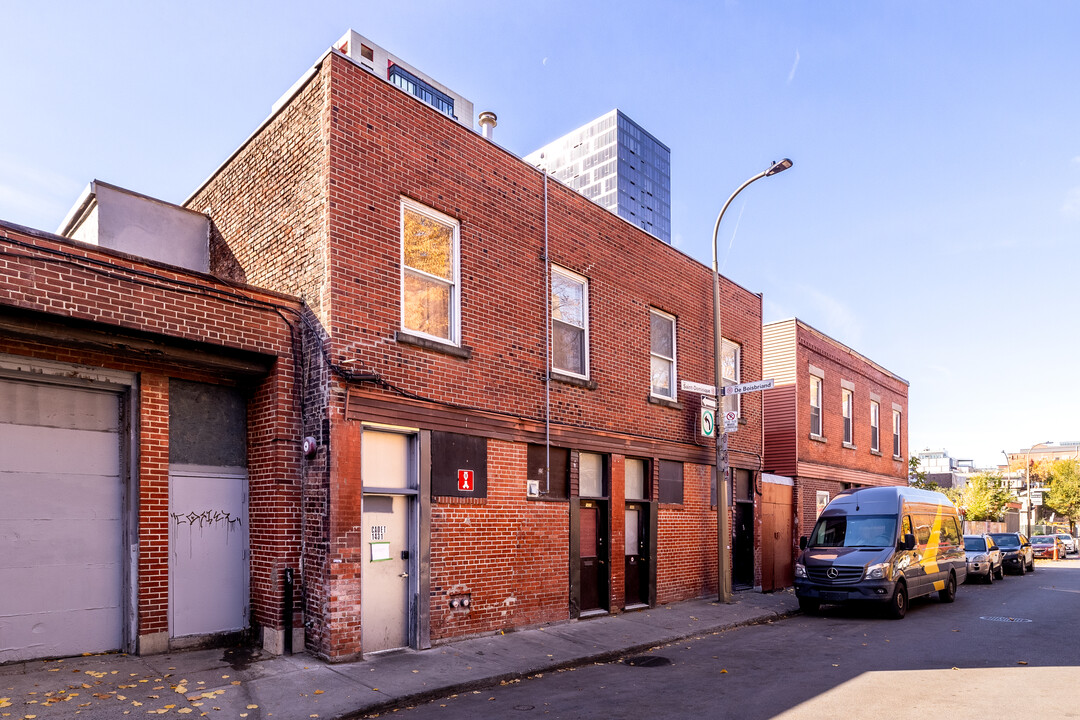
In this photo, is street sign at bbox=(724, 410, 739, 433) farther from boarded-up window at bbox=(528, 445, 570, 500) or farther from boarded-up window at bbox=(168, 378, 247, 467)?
boarded-up window at bbox=(168, 378, 247, 467)

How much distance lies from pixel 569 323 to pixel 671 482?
4.31m

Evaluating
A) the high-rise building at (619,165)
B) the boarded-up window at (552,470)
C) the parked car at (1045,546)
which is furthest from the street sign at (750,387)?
the high-rise building at (619,165)

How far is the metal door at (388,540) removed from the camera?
9.79 m

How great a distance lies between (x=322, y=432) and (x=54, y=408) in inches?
114

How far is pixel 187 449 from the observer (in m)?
9.46

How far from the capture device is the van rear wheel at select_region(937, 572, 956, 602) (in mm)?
17547

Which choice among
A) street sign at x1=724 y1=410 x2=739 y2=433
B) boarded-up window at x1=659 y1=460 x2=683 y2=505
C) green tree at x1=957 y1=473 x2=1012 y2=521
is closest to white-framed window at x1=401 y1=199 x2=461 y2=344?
boarded-up window at x1=659 y1=460 x2=683 y2=505

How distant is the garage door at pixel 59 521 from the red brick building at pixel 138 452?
0.04 ft

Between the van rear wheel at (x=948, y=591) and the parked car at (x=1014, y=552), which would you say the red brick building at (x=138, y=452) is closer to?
the van rear wheel at (x=948, y=591)

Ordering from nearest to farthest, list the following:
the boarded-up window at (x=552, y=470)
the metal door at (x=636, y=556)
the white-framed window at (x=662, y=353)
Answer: the boarded-up window at (x=552, y=470), the metal door at (x=636, y=556), the white-framed window at (x=662, y=353)

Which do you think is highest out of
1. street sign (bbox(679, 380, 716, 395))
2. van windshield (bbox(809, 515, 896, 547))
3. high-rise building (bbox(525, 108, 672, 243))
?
high-rise building (bbox(525, 108, 672, 243))

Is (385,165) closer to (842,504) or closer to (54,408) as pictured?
(54,408)

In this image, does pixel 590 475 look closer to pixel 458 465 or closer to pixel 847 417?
pixel 458 465

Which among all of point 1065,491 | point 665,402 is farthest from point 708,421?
point 1065,491
